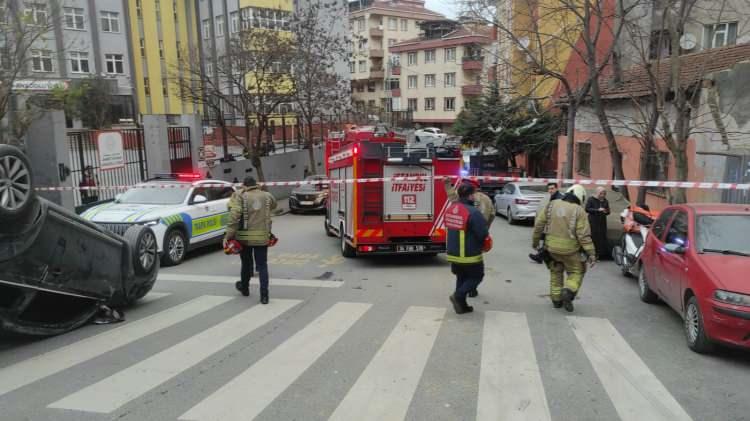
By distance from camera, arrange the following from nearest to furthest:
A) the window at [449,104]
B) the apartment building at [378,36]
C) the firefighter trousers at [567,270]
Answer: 1. the firefighter trousers at [567,270]
2. the window at [449,104]
3. the apartment building at [378,36]

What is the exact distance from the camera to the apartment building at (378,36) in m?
74.1

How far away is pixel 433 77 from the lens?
212ft

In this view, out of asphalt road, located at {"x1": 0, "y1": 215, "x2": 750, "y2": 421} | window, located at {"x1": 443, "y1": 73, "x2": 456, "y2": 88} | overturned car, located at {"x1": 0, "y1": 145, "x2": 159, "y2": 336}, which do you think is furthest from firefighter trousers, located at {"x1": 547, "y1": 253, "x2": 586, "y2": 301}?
window, located at {"x1": 443, "y1": 73, "x2": 456, "y2": 88}

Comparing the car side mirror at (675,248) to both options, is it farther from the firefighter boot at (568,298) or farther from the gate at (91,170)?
the gate at (91,170)

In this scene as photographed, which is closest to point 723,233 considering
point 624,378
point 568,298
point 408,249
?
point 568,298

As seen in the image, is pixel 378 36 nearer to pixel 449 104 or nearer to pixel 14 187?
pixel 449 104

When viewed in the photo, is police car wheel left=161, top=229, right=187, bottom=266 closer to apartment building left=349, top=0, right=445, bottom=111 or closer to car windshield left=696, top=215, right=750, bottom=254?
car windshield left=696, top=215, right=750, bottom=254

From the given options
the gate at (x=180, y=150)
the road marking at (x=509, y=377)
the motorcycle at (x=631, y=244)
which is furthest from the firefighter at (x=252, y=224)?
the gate at (x=180, y=150)

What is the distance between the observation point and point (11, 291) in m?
5.77

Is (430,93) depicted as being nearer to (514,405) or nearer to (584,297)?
(584,297)

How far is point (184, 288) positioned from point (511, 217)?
12.6 metres

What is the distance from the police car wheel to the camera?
11.4 m

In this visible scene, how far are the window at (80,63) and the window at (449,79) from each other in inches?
1433

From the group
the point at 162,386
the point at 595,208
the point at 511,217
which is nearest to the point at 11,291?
the point at 162,386
